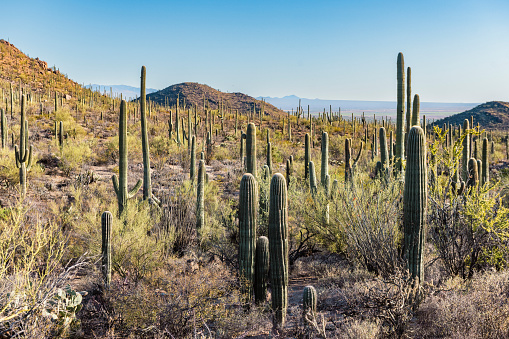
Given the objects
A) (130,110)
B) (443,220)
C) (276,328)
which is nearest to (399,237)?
(443,220)

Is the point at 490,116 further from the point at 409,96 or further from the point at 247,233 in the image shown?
the point at 247,233

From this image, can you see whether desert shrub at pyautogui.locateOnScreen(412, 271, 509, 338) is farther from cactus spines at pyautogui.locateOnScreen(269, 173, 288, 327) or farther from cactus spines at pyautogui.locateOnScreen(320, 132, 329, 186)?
cactus spines at pyautogui.locateOnScreen(320, 132, 329, 186)

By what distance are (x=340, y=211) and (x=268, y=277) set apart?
2788 mm

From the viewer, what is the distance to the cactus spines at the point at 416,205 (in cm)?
601

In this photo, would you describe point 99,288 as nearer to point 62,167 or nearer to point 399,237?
point 399,237

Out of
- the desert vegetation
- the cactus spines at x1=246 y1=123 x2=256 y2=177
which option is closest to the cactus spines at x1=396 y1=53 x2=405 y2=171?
the desert vegetation

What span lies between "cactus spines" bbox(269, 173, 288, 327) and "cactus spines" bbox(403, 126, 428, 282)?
80.8 inches

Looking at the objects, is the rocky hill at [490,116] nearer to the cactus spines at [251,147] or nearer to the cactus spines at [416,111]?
the cactus spines at [416,111]

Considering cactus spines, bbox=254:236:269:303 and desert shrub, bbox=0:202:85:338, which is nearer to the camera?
desert shrub, bbox=0:202:85:338

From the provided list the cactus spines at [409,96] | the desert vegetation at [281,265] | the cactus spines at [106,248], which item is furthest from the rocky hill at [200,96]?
the cactus spines at [106,248]

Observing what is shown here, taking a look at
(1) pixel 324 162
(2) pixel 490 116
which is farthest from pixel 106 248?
(2) pixel 490 116

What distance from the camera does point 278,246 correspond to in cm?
650

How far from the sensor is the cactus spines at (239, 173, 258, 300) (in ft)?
21.8

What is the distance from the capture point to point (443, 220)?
7086 mm
